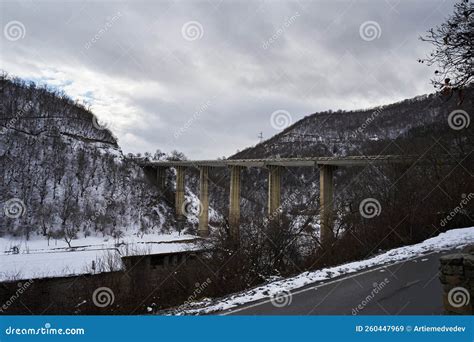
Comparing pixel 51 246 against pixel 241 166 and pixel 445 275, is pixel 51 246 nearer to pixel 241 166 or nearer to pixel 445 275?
pixel 241 166

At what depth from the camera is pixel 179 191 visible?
6556 cm

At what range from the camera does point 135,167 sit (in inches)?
2746

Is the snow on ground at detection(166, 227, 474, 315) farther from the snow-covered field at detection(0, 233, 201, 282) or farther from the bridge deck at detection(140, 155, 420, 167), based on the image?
the snow-covered field at detection(0, 233, 201, 282)

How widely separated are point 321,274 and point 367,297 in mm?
2664

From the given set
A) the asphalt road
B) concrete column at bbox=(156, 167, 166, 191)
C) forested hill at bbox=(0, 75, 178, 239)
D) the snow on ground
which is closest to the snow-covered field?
forested hill at bbox=(0, 75, 178, 239)

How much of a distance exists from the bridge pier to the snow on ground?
53.2 m

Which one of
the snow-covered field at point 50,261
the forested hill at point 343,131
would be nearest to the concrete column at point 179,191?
the snow-covered field at point 50,261

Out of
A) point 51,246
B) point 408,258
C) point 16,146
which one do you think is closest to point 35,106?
point 16,146

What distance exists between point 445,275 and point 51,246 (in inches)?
1686

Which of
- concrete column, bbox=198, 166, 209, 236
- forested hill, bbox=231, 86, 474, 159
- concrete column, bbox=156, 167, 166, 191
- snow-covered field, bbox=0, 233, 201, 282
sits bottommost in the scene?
snow-covered field, bbox=0, 233, 201, 282

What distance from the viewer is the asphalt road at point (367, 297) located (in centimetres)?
701

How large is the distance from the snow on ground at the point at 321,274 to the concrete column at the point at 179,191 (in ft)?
175

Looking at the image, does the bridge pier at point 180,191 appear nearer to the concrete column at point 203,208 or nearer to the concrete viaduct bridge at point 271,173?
the concrete viaduct bridge at point 271,173

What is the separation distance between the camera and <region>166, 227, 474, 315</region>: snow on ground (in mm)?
8406
